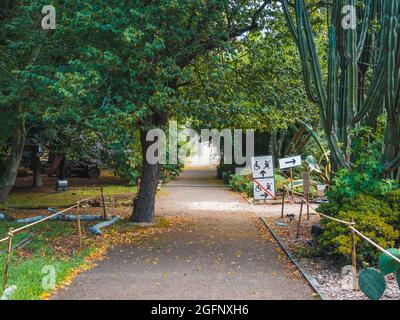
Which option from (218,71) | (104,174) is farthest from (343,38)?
(104,174)

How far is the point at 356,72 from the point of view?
8.46 metres

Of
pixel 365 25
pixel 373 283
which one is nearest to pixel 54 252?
pixel 373 283

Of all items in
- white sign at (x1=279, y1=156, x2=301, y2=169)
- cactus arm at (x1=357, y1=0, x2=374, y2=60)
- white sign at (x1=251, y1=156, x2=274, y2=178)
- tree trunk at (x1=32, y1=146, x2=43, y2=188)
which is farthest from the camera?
tree trunk at (x1=32, y1=146, x2=43, y2=188)

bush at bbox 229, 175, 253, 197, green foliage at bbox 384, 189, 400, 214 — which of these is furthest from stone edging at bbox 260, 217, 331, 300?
bush at bbox 229, 175, 253, 197

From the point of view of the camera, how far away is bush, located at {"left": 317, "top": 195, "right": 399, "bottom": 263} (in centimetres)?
686

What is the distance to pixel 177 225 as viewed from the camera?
475 inches

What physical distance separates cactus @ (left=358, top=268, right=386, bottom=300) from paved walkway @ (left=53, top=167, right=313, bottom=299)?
1188 mm

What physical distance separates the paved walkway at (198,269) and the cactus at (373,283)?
119cm

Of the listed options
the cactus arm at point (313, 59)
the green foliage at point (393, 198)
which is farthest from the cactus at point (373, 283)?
the cactus arm at point (313, 59)

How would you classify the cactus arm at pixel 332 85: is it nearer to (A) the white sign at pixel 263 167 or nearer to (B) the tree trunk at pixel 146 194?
(B) the tree trunk at pixel 146 194

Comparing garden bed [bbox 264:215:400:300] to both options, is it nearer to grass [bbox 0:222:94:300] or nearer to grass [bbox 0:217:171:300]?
grass [bbox 0:217:171:300]

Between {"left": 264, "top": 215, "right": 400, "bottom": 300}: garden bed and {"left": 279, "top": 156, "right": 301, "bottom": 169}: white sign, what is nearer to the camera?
{"left": 264, "top": 215, "right": 400, "bottom": 300}: garden bed

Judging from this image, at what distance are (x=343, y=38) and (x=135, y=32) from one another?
403cm

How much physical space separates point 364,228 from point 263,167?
8.53m
